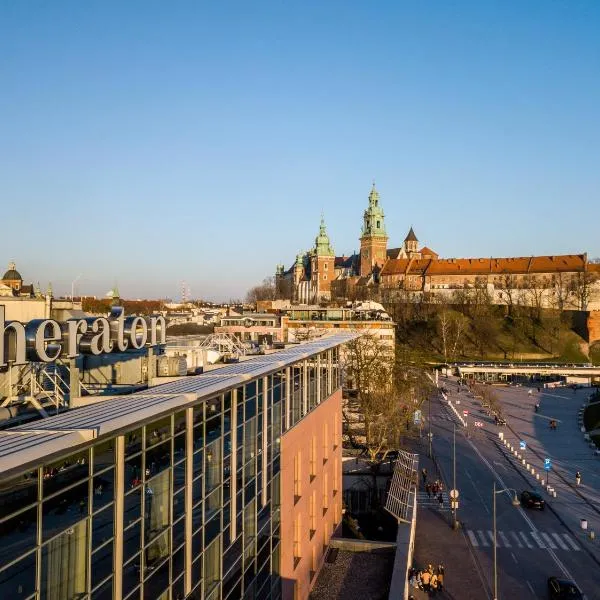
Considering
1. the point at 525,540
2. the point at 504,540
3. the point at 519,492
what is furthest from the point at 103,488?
the point at 519,492

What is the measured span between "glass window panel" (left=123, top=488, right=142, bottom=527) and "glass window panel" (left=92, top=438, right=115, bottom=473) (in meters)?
0.77

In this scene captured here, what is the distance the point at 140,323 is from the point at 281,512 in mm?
7090

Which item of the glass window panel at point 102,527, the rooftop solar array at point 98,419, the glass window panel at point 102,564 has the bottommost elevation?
the glass window panel at point 102,564

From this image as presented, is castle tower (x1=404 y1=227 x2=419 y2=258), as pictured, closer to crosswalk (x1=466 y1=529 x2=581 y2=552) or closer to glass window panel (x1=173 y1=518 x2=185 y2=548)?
crosswalk (x1=466 y1=529 x2=581 y2=552)

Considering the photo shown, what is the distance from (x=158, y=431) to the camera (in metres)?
9.58

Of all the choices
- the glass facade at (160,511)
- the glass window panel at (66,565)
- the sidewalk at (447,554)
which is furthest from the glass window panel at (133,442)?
the sidewalk at (447,554)

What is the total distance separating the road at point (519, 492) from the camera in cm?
2495

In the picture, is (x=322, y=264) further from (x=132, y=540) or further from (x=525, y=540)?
(x=132, y=540)

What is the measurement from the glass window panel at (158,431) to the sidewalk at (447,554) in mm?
16528

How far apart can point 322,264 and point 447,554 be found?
445 ft

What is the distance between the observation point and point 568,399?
233 feet

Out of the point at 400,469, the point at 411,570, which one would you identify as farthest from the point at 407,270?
the point at 411,570

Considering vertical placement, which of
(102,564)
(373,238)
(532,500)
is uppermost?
(373,238)

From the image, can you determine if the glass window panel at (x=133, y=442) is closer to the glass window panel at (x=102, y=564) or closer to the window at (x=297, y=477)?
the glass window panel at (x=102, y=564)
